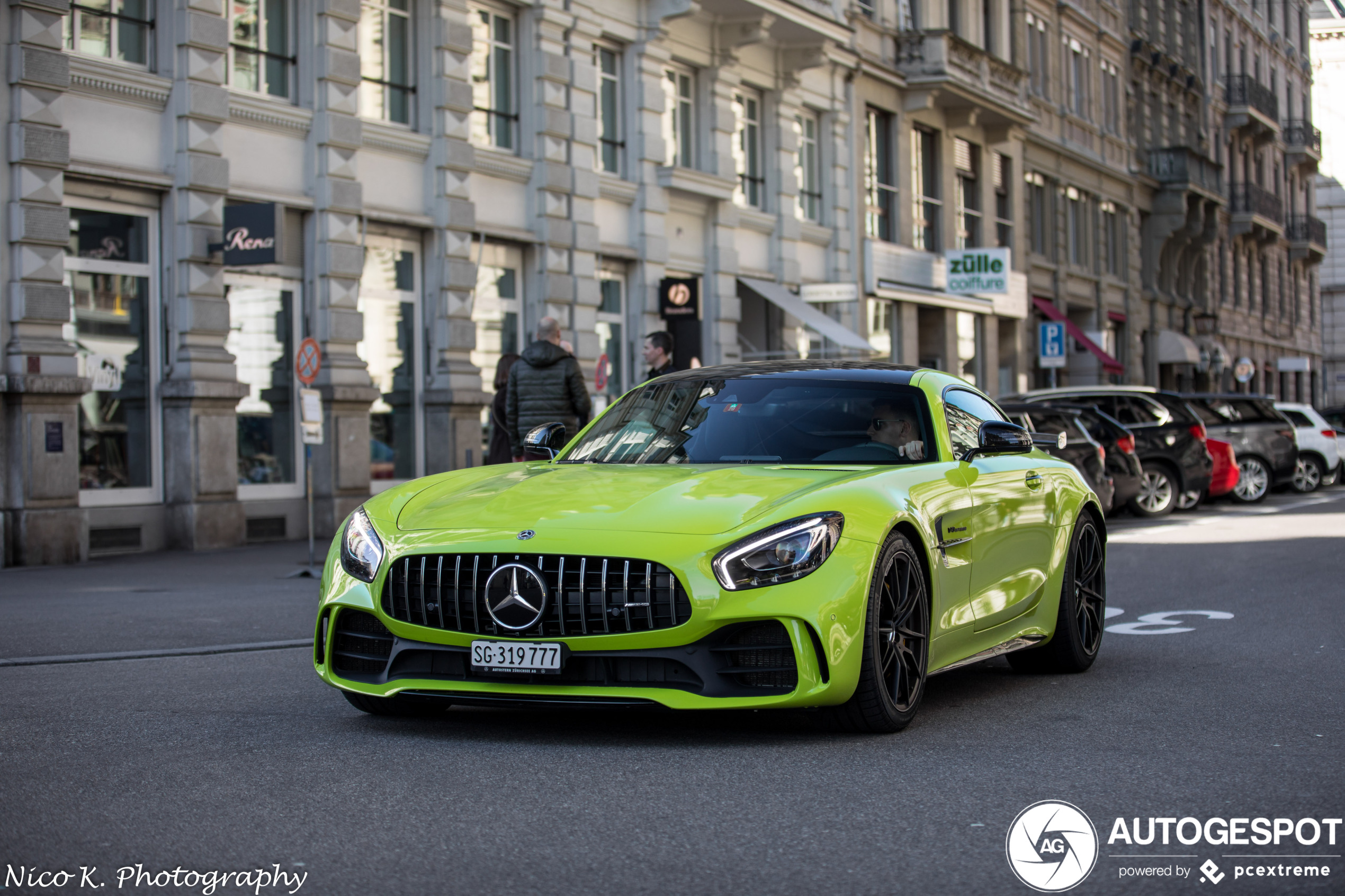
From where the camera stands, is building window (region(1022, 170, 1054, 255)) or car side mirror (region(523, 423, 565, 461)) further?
building window (region(1022, 170, 1054, 255))

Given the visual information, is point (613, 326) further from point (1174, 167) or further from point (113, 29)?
point (1174, 167)

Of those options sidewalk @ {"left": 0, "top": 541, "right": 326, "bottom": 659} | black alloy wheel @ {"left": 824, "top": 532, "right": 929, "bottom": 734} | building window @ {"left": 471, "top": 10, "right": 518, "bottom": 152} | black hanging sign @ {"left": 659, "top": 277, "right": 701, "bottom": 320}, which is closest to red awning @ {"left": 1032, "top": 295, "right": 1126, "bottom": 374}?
black hanging sign @ {"left": 659, "top": 277, "right": 701, "bottom": 320}

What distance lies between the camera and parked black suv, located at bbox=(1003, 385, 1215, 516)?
22766mm

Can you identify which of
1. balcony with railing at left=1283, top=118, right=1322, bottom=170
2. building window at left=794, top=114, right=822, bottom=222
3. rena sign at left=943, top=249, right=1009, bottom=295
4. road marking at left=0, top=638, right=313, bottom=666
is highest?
balcony with railing at left=1283, top=118, right=1322, bottom=170

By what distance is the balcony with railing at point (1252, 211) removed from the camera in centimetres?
5919

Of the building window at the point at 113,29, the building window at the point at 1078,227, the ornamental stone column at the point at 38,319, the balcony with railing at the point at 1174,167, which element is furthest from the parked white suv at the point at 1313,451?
the ornamental stone column at the point at 38,319

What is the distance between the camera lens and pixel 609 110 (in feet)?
83.0

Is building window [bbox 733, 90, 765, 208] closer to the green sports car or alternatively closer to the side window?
the side window

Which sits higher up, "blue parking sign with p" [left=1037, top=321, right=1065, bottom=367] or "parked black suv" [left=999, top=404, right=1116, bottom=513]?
"blue parking sign with p" [left=1037, top=321, right=1065, bottom=367]

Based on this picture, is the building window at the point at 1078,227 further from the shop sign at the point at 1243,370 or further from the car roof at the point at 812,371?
the car roof at the point at 812,371

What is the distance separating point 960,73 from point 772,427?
29575 millimetres

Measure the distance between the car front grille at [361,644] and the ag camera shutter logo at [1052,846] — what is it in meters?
Result: 2.40

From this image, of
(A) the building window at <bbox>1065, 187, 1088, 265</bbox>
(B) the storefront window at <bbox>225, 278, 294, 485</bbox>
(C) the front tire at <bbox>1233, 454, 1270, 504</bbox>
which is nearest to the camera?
(B) the storefront window at <bbox>225, 278, 294, 485</bbox>

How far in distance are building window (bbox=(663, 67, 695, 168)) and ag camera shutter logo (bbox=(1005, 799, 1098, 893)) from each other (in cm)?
2248
